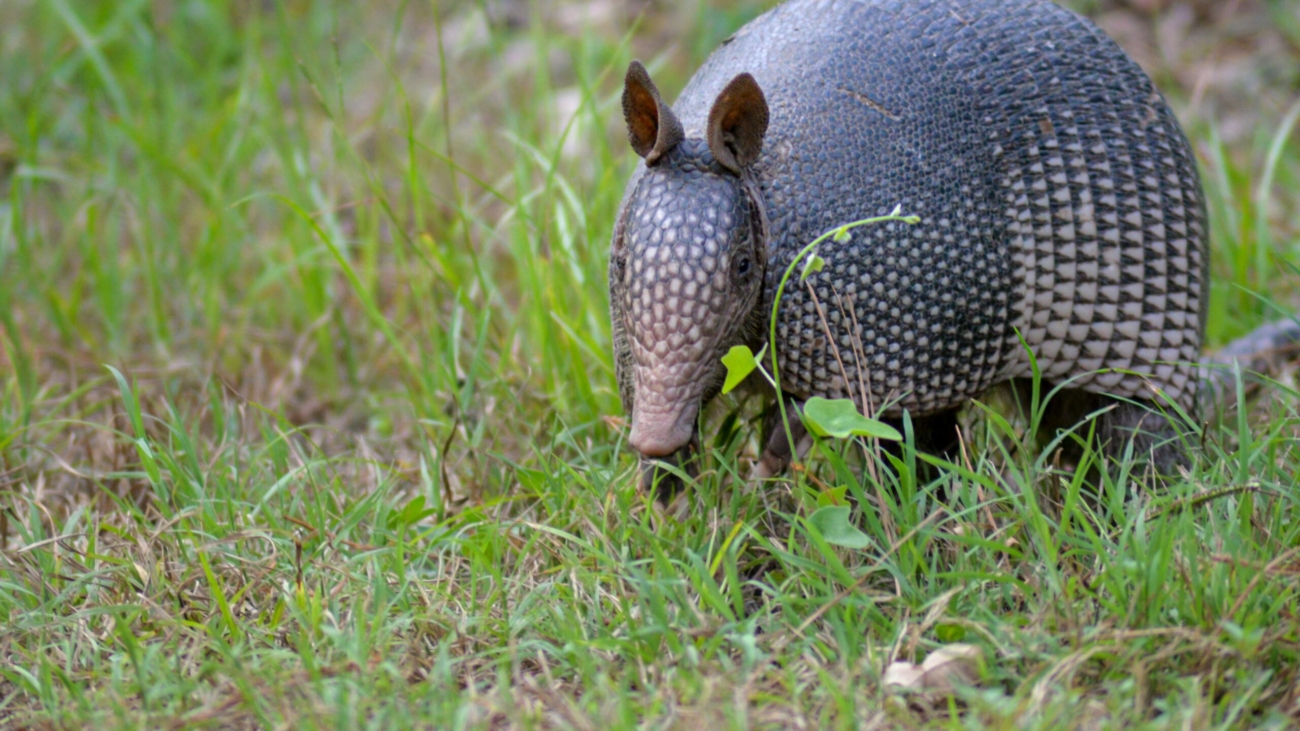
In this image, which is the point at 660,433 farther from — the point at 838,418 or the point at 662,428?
the point at 838,418

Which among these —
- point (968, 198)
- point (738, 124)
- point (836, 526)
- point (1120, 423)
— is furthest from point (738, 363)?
point (1120, 423)

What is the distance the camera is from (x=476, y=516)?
3672mm

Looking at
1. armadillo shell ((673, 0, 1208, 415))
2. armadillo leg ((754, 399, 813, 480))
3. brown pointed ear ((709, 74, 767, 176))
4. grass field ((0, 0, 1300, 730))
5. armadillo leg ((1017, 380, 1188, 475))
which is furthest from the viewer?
armadillo leg ((1017, 380, 1188, 475))

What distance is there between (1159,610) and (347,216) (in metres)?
5.14

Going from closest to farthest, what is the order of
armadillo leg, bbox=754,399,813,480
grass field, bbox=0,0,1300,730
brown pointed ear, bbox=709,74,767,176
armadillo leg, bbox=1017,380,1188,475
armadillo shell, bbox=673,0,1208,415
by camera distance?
1. grass field, bbox=0,0,1300,730
2. brown pointed ear, bbox=709,74,767,176
3. armadillo shell, bbox=673,0,1208,415
4. armadillo leg, bbox=754,399,813,480
5. armadillo leg, bbox=1017,380,1188,475

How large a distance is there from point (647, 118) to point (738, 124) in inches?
9.1

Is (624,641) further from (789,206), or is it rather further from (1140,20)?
(1140,20)

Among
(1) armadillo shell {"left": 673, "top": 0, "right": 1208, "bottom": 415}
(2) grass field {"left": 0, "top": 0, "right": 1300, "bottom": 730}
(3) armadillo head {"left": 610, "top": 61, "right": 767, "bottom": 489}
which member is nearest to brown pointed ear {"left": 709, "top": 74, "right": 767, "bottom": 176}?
(3) armadillo head {"left": 610, "top": 61, "right": 767, "bottom": 489}

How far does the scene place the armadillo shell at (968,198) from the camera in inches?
123

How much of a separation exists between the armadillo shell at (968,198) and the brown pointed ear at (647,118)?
199 mm

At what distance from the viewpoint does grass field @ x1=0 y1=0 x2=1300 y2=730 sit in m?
2.64

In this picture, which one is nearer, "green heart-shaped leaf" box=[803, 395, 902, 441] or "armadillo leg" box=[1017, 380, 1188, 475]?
"green heart-shaped leaf" box=[803, 395, 902, 441]

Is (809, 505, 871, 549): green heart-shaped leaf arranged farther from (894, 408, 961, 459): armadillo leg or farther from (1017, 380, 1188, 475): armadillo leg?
(1017, 380, 1188, 475): armadillo leg

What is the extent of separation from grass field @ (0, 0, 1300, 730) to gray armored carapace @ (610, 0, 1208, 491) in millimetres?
286
